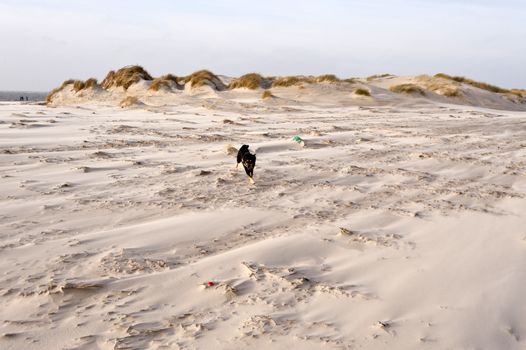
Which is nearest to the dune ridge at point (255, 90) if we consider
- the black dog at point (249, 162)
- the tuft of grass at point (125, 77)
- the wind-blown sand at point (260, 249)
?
the tuft of grass at point (125, 77)

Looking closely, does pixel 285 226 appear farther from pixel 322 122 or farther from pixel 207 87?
pixel 207 87

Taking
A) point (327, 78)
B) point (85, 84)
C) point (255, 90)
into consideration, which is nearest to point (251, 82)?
point (255, 90)

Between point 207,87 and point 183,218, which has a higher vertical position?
point 207,87

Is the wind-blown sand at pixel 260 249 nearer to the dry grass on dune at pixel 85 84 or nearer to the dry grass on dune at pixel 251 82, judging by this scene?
the dry grass on dune at pixel 251 82

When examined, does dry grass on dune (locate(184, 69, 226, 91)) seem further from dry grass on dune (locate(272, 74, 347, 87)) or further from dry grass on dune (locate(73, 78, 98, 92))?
dry grass on dune (locate(73, 78, 98, 92))

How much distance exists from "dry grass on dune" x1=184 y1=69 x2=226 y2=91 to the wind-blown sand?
1354cm

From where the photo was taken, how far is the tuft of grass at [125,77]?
21.3m

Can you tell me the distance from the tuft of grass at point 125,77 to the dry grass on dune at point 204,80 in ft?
7.14

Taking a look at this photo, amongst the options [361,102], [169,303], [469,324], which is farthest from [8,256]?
[361,102]

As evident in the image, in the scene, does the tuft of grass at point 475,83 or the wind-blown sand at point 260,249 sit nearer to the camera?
the wind-blown sand at point 260,249

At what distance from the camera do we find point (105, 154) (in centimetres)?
625

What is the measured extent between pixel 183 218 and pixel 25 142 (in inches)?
164

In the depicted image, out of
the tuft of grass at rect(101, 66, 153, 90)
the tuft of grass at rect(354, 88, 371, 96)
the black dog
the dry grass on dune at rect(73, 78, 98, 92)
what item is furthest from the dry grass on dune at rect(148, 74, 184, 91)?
the black dog

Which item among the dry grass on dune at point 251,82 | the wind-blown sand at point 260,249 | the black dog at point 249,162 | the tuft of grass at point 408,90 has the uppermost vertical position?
the dry grass on dune at point 251,82
